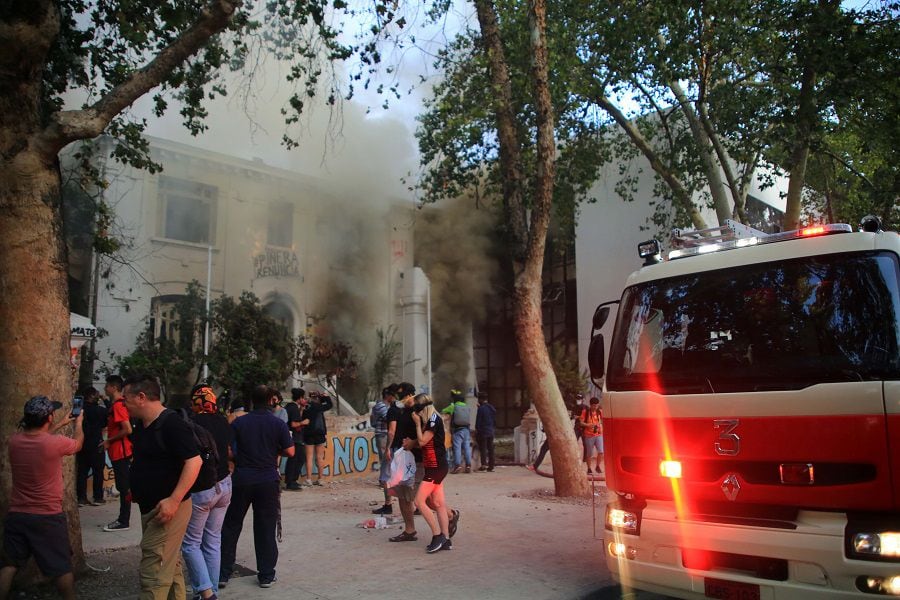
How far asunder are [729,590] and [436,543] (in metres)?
2.96

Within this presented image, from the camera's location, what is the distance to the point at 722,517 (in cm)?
364

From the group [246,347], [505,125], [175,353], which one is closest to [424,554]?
[505,125]

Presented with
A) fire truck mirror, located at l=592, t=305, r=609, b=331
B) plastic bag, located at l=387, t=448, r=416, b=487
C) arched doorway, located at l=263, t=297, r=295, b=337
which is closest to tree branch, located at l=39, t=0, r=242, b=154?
plastic bag, located at l=387, t=448, r=416, b=487

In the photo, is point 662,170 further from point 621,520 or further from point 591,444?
point 621,520

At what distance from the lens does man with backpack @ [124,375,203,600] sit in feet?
11.6

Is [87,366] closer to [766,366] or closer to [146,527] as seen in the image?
[146,527]

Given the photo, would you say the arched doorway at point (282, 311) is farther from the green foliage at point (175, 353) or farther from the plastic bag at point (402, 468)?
the plastic bag at point (402, 468)

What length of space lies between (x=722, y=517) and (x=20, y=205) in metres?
4.97

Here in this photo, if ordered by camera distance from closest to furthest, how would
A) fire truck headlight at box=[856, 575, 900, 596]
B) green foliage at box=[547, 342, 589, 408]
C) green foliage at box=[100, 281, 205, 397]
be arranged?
fire truck headlight at box=[856, 575, 900, 596] < green foliage at box=[100, 281, 205, 397] < green foliage at box=[547, 342, 589, 408]

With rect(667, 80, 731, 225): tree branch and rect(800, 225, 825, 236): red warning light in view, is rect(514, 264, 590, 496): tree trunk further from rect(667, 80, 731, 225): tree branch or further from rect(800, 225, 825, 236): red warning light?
rect(800, 225, 825, 236): red warning light

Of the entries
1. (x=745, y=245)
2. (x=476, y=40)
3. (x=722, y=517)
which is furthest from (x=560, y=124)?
(x=722, y=517)

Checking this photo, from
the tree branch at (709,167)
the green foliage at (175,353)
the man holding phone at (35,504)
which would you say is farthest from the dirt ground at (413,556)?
the tree branch at (709,167)

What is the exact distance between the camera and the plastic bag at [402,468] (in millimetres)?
6086

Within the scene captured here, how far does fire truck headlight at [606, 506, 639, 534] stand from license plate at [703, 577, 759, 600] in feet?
1.64
